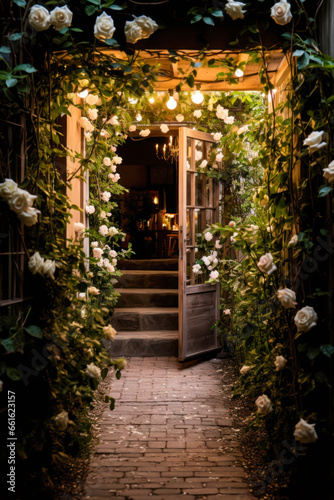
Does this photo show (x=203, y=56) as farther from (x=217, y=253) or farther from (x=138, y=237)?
(x=138, y=237)

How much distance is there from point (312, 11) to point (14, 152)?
1799 millimetres

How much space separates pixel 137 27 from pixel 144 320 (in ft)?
14.3

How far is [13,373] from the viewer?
7.73 ft

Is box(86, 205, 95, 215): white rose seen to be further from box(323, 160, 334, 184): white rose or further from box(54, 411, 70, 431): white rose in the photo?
box(323, 160, 334, 184): white rose

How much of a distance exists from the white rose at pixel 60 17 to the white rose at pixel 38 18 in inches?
1.1

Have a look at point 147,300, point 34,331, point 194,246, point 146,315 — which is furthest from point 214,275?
point 34,331

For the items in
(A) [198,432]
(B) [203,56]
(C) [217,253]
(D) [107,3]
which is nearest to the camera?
(D) [107,3]

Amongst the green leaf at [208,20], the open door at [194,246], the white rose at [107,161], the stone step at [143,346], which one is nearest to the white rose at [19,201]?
the green leaf at [208,20]

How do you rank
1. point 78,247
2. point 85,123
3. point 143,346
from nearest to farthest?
1. point 78,247
2. point 85,123
3. point 143,346

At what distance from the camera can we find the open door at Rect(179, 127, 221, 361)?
557cm

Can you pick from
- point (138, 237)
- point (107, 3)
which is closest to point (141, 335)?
point (107, 3)

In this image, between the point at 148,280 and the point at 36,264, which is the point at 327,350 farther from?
the point at 148,280

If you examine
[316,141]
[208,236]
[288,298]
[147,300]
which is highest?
[316,141]

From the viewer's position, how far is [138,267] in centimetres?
825
